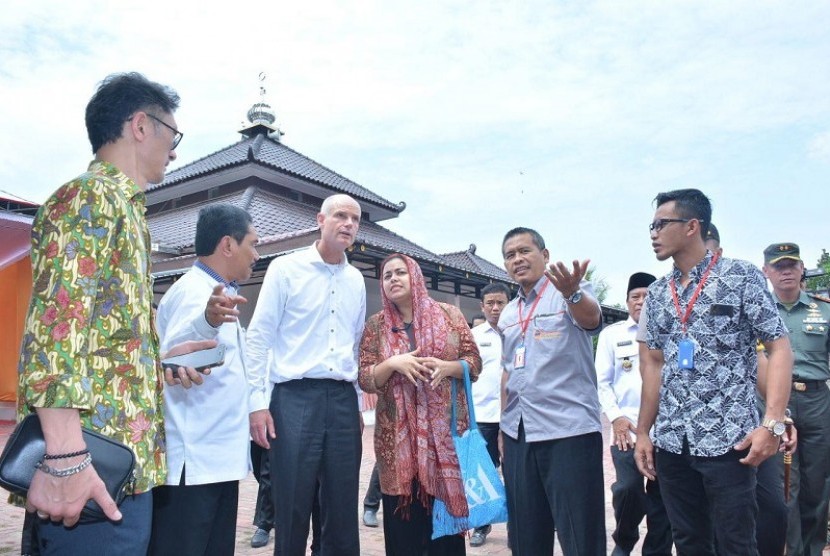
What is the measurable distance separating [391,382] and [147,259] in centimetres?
176

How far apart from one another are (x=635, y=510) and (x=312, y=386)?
2435 mm

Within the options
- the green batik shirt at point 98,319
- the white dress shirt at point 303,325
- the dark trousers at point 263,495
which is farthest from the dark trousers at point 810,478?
the green batik shirt at point 98,319

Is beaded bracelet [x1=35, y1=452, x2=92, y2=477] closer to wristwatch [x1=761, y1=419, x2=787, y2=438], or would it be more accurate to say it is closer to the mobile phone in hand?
the mobile phone in hand

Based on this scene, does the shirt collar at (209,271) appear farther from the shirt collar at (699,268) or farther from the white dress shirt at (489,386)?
the white dress shirt at (489,386)

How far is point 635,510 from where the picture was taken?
4176mm

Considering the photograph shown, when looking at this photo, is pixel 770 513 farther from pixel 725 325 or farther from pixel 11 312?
pixel 11 312

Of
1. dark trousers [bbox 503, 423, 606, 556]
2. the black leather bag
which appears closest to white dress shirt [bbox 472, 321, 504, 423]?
dark trousers [bbox 503, 423, 606, 556]

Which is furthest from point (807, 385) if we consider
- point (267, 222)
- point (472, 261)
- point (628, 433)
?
point (472, 261)

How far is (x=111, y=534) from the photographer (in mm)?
1694

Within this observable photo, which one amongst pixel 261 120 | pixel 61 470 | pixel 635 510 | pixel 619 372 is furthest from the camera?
pixel 261 120

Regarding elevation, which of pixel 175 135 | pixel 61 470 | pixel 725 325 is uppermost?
pixel 175 135

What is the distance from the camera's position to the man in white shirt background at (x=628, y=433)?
4.06 metres

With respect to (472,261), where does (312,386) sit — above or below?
below

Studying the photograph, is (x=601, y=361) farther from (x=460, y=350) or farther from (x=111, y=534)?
(x=111, y=534)
